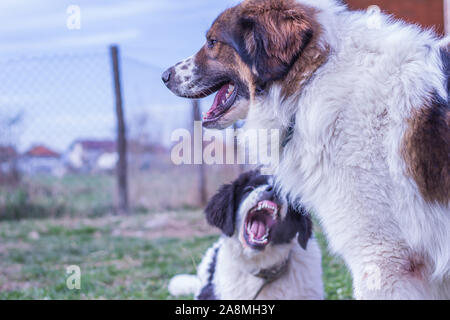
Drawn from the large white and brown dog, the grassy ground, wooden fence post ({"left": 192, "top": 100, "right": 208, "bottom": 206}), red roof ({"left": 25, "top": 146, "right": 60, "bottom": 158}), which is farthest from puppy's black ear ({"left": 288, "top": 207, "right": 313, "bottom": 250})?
red roof ({"left": 25, "top": 146, "right": 60, "bottom": 158})

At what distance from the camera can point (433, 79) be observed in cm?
183

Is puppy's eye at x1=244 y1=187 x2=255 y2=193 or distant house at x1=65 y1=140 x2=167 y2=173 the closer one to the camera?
puppy's eye at x1=244 y1=187 x2=255 y2=193

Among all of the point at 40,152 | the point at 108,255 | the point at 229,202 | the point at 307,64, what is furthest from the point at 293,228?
the point at 40,152

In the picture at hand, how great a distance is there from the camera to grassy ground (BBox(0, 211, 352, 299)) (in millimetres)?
3820

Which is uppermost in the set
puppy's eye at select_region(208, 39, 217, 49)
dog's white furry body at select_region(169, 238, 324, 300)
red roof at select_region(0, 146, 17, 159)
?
puppy's eye at select_region(208, 39, 217, 49)

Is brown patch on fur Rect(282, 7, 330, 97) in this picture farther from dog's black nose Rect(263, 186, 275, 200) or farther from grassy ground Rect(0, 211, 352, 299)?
grassy ground Rect(0, 211, 352, 299)

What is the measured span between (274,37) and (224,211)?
5.09 ft

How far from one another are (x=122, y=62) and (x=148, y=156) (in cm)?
153

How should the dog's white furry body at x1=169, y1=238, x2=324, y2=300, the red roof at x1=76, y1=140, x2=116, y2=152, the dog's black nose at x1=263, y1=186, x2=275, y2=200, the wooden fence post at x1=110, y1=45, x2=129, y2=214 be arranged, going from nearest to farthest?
the dog's black nose at x1=263, y1=186, x2=275, y2=200
the dog's white furry body at x1=169, y1=238, x2=324, y2=300
the wooden fence post at x1=110, y1=45, x2=129, y2=214
the red roof at x1=76, y1=140, x2=116, y2=152

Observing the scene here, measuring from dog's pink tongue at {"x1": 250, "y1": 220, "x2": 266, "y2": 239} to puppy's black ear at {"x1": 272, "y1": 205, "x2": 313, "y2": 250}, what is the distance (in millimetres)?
81

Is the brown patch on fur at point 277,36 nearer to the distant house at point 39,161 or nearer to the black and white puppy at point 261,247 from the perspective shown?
the black and white puppy at point 261,247

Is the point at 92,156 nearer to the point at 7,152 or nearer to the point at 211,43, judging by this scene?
the point at 7,152
